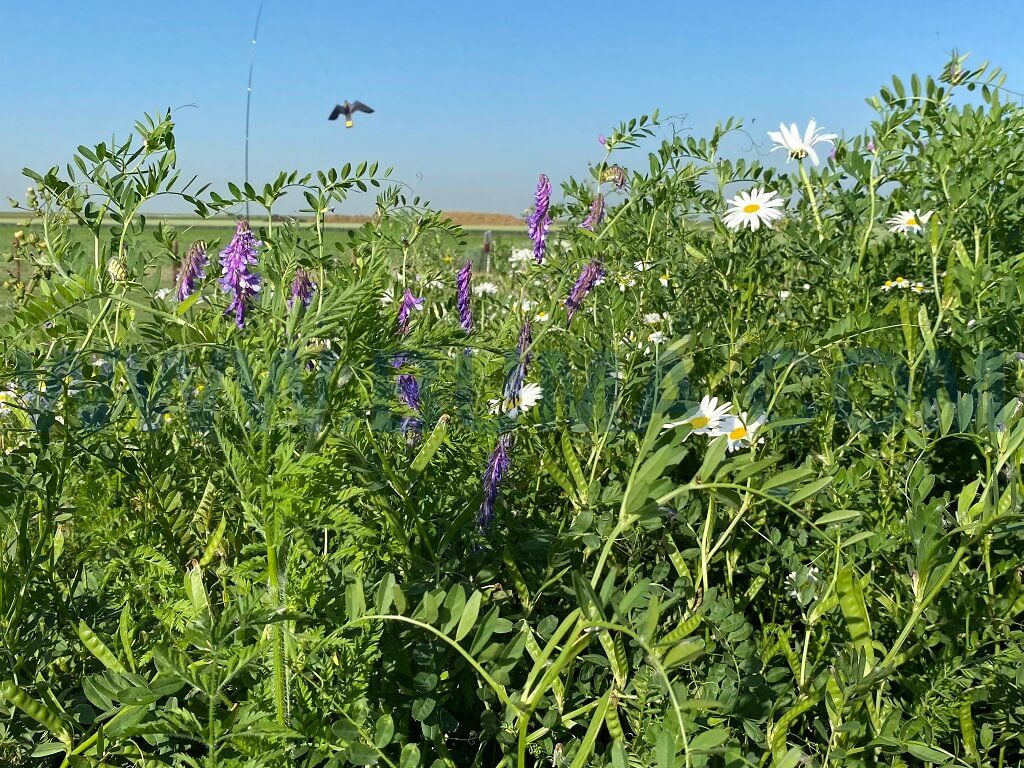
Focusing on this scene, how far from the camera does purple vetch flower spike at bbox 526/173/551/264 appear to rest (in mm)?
2359

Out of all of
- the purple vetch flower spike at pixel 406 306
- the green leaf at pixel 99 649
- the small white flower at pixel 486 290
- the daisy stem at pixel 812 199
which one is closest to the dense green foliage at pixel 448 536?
the green leaf at pixel 99 649

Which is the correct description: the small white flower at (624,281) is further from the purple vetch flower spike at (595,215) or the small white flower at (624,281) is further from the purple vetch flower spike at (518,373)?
the purple vetch flower spike at (518,373)

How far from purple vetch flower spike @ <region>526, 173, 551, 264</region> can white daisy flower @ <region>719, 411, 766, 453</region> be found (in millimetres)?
823

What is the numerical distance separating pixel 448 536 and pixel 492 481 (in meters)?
0.15

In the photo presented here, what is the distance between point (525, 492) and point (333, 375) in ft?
2.12

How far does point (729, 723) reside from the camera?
1410 mm

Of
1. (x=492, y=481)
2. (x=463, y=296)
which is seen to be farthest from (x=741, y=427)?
(x=463, y=296)

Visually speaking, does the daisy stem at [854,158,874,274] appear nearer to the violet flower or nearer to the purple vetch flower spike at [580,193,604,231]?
the purple vetch flower spike at [580,193,604,231]

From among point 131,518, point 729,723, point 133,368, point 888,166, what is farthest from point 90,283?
point 888,166

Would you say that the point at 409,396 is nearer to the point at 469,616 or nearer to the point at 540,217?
the point at 469,616

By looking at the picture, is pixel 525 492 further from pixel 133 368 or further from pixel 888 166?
pixel 888 166

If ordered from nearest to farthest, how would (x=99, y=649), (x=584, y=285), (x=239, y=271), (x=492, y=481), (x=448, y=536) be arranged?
(x=99, y=649)
(x=448, y=536)
(x=492, y=481)
(x=239, y=271)
(x=584, y=285)

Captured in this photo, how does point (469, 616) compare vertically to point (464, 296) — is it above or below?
below

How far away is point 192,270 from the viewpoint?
1840mm
